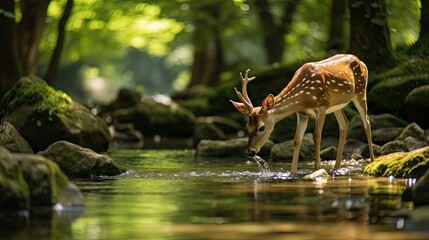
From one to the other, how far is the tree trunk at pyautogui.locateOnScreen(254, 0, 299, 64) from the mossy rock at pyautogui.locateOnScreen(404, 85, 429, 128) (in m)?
16.2

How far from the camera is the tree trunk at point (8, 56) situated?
24469 mm

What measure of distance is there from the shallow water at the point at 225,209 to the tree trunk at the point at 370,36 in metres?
8.31

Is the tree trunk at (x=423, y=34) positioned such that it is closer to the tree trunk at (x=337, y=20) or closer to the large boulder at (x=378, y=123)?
the large boulder at (x=378, y=123)

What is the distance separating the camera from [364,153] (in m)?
17.9

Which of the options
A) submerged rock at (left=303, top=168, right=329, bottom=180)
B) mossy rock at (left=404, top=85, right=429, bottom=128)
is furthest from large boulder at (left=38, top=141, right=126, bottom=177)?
mossy rock at (left=404, top=85, right=429, bottom=128)

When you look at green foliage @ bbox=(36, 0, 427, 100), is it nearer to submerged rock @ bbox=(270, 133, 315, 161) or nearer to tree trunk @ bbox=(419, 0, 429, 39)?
tree trunk @ bbox=(419, 0, 429, 39)

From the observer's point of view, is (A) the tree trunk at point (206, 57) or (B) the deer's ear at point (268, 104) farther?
(A) the tree trunk at point (206, 57)

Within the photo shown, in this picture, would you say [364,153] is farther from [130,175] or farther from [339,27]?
[339,27]

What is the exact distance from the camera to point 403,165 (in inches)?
511

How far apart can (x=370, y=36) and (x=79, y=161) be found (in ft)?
34.0

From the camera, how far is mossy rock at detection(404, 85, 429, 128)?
19078 mm

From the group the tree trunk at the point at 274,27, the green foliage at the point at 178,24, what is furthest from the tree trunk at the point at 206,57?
the tree trunk at the point at 274,27

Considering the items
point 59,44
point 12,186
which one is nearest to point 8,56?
point 59,44

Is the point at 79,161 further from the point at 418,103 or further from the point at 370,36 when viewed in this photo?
the point at 370,36
